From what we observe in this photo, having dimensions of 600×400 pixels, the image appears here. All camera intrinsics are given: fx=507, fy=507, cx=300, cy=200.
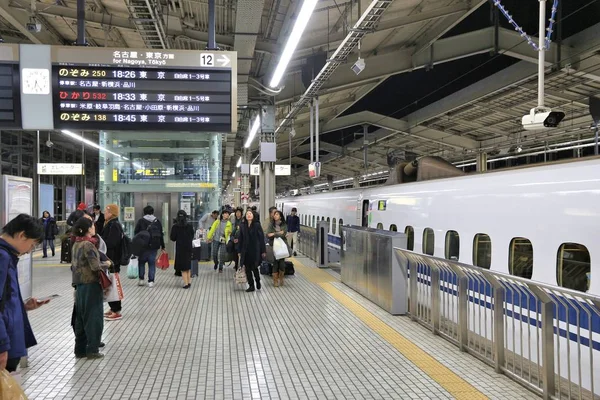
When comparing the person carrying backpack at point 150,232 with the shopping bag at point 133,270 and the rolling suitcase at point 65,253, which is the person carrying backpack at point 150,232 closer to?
the shopping bag at point 133,270

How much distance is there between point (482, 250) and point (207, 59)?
14.9ft

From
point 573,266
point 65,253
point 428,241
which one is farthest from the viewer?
point 65,253

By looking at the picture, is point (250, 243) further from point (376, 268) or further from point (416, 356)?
point (416, 356)

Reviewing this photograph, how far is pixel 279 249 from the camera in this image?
32.8 ft

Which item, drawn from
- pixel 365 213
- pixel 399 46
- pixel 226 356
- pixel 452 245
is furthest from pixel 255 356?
pixel 399 46

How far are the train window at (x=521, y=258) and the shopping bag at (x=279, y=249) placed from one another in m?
4.96

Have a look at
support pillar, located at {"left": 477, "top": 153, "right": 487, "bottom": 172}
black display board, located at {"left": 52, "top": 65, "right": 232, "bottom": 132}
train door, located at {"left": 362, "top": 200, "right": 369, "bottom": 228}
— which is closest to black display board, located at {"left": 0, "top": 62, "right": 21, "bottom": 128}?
black display board, located at {"left": 52, "top": 65, "right": 232, "bottom": 132}

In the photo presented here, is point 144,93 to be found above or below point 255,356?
A: above

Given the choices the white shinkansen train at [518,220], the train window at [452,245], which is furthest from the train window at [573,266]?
the train window at [452,245]

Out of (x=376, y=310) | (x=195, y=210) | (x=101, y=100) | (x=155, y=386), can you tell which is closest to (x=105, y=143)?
(x=195, y=210)

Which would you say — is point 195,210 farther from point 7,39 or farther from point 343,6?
point 343,6

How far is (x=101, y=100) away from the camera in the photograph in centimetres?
694

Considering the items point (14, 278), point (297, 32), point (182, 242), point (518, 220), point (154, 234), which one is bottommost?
point (182, 242)

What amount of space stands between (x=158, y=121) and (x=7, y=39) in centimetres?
776
